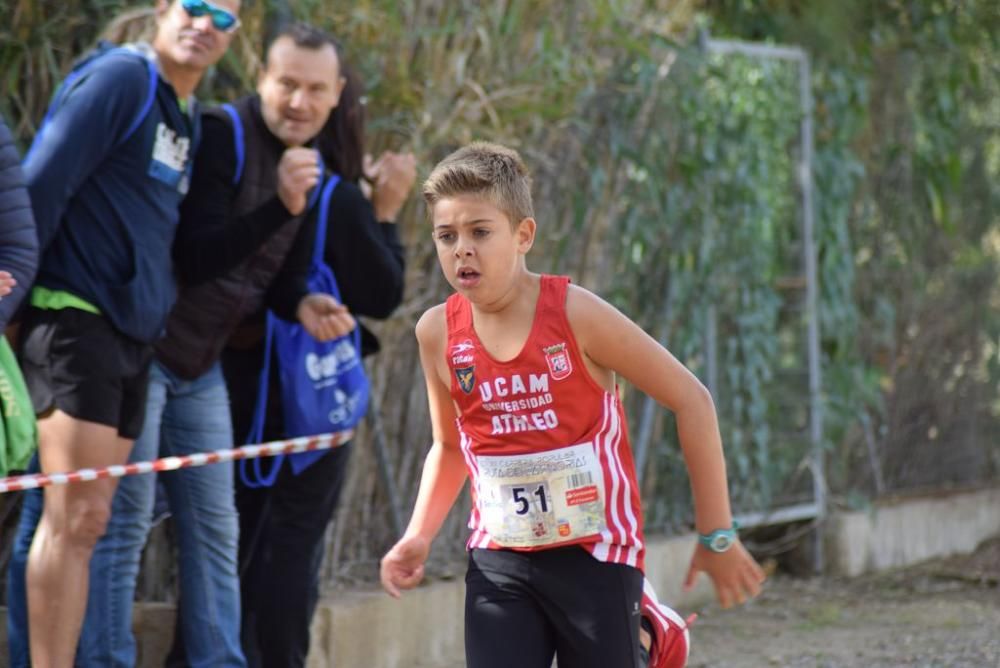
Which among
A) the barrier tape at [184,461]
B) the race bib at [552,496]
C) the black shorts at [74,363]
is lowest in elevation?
the race bib at [552,496]

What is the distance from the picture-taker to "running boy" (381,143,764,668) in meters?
3.25

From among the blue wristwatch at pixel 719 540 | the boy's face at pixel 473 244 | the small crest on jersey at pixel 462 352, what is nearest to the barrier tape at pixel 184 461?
the small crest on jersey at pixel 462 352

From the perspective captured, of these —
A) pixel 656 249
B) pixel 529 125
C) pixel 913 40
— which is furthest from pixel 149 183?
pixel 913 40

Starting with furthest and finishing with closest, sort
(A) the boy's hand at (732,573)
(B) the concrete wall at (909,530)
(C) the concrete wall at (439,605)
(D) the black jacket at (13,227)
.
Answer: (B) the concrete wall at (909,530), (C) the concrete wall at (439,605), (D) the black jacket at (13,227), (A) the boy's hand at (732,573)

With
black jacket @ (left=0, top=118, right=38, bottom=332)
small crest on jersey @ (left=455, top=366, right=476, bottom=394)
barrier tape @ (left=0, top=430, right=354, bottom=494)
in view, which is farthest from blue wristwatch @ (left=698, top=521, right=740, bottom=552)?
black jacket @ (left=0, top=118, right=38, bottom=332)

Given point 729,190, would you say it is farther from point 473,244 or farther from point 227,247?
point 473,244

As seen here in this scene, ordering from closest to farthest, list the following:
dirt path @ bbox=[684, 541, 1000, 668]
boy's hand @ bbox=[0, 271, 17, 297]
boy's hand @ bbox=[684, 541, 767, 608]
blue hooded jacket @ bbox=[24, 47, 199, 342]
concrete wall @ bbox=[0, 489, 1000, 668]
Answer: boy's hand @ bbox=[684, 541, 767, 608] < boy's hand @ bbox=[0, 271, 17, 297] < blue hooded jacket @ bbox=[24, 47, 199, 342] < concrete wall @ bbox=[0, 489, 1000, 668] < dirt path @ bbox=[684, 541, 1000, 668]

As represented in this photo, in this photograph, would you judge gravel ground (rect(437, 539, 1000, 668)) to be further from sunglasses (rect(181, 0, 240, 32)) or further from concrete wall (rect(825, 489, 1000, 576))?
sunglasses (rect(181, 0, 240, 32))

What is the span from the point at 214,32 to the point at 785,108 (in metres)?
3.61

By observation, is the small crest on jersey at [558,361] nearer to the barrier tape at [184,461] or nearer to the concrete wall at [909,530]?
the barrier tape at [184,461]

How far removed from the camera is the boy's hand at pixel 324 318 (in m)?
4.38

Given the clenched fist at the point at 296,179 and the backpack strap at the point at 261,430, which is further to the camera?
the backpack strap at the point at 261,430

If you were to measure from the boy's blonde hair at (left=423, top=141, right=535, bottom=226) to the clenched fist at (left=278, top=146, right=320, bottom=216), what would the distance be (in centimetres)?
90

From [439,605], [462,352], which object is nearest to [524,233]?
[462,352]
